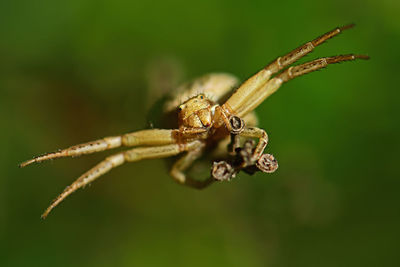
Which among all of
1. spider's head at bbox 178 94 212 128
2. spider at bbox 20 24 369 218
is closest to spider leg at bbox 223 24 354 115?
spider at bbox 20 24 369 218

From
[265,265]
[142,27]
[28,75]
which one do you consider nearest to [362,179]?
[265,265]

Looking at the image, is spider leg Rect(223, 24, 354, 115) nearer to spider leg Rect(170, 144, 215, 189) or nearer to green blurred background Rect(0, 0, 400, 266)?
spider leg Rect(170, 144, 215, 189)

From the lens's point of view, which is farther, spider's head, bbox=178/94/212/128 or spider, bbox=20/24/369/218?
spider's head, bbox=178/94/212/128

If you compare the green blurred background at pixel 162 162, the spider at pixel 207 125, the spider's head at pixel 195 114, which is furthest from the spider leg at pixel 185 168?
the green blurred background at pixel 162 162

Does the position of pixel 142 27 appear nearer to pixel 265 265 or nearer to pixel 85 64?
pixel 85 64

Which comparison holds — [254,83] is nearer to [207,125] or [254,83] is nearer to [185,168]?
[207,125]

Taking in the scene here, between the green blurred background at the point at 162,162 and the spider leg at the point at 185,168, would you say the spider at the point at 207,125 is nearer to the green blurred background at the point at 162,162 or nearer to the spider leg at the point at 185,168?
the spider leg at the point at 185,168
